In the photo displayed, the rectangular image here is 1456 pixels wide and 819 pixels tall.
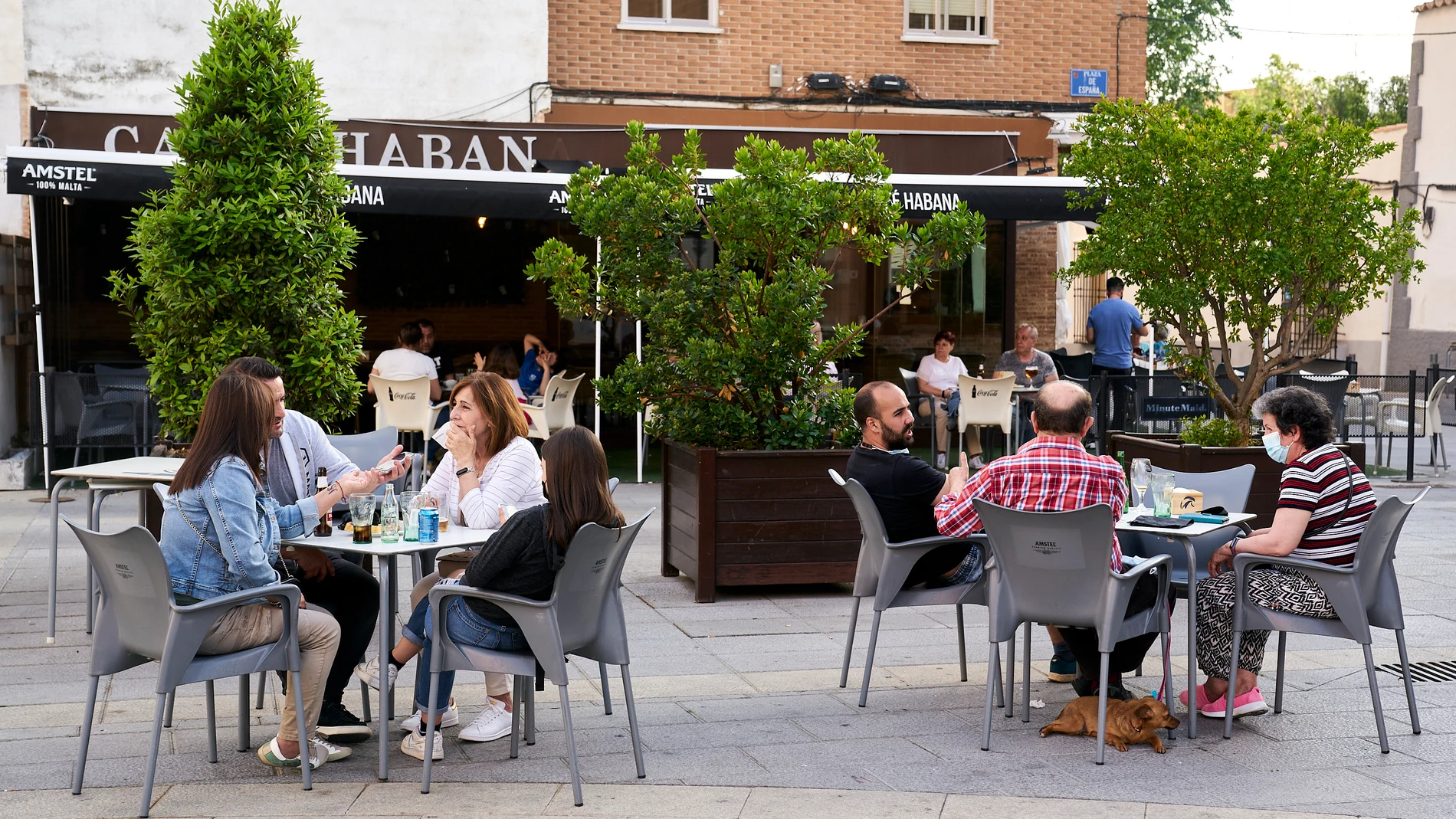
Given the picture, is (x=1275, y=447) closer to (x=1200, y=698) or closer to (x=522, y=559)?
(x=1200, y=698)

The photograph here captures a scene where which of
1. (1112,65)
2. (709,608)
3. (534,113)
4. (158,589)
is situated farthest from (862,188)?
(1112,65)

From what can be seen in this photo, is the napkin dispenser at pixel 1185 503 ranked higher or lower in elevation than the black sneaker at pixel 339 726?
higher

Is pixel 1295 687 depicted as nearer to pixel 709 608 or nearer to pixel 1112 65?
pixel 709 608

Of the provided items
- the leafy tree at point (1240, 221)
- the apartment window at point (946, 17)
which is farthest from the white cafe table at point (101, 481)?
the apartment window at point (946, 17)

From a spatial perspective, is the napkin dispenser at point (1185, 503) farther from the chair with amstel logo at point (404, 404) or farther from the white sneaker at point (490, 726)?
the chair with amstel logo at point (404, 404)

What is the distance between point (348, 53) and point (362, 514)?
10756 millimetres

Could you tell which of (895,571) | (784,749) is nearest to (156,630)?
(784,749)

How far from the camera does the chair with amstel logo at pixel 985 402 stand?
1163cm

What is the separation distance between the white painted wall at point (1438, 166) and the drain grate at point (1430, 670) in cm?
1921

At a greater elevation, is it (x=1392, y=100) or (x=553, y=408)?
(x=1392, y=100)

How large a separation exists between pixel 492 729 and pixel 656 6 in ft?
38.9

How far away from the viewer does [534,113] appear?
14.7 m

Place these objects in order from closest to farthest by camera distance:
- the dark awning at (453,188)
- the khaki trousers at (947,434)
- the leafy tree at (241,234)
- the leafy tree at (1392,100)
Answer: the leafy tree at (241,234) → the dark awning at (453,188) → the khaki trousers at (947,434) → the leafy tree at (1392,100)

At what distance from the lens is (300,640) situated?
4.50m
